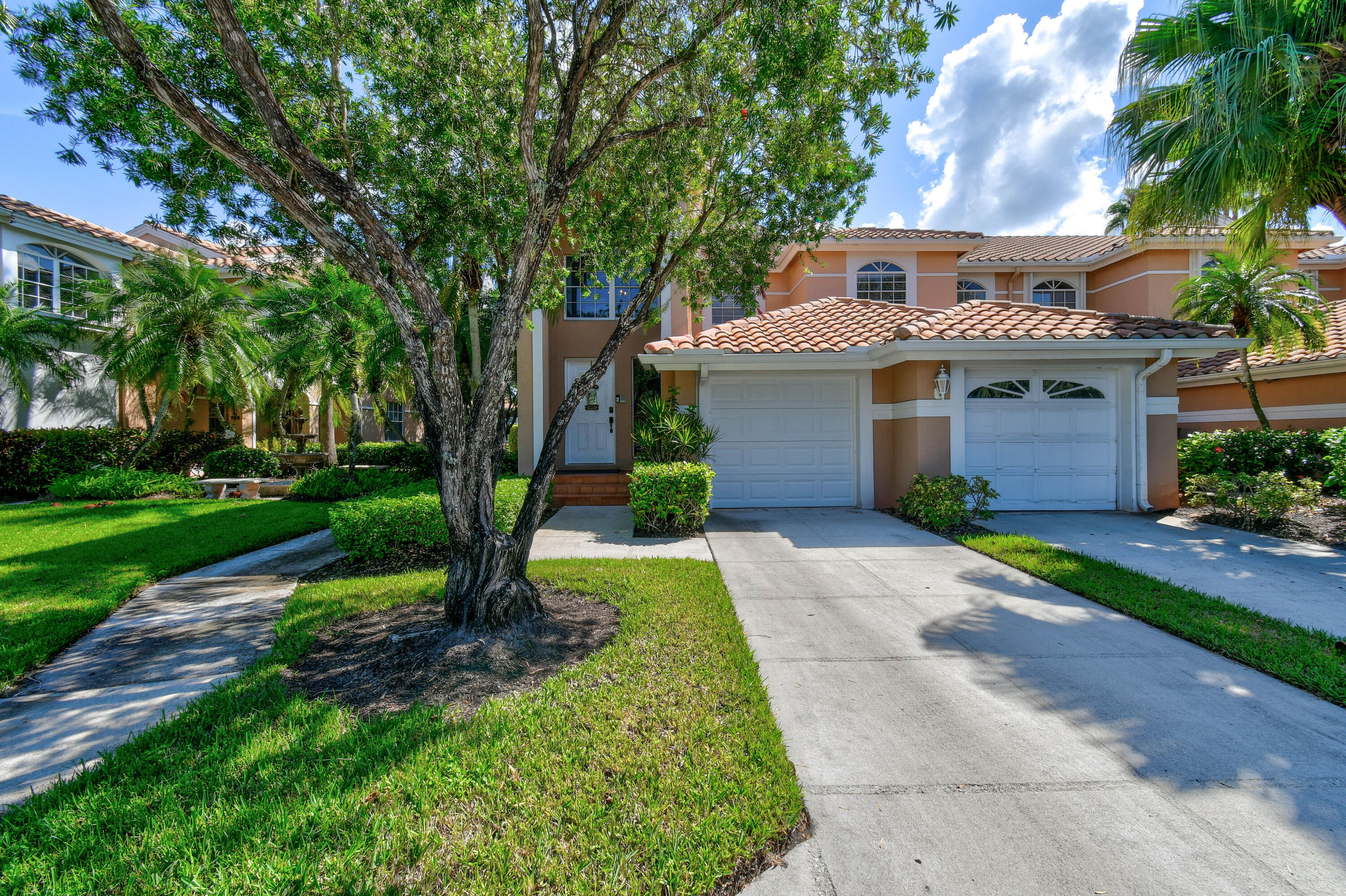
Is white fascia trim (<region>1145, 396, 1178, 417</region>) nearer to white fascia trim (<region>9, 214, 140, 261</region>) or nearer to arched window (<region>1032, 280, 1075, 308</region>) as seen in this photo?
arched window (<region>1032, 280, 1075, 308</region>)

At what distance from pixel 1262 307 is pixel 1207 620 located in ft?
38.3

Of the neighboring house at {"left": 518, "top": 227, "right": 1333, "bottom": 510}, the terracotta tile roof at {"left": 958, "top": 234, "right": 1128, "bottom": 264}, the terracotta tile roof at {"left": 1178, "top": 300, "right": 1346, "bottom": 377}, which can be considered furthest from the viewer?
the terracotta tile roof at {"left": 958, "top": 234, "right": 1128, "bottom": 264}

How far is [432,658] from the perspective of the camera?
13.0 ft

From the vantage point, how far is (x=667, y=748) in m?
2.90

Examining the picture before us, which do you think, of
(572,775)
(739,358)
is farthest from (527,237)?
(739,358)

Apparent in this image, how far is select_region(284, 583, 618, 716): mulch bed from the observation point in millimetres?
3551

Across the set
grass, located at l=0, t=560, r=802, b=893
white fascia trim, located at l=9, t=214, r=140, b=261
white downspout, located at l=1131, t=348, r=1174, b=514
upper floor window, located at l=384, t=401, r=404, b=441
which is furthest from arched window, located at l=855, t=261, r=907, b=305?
white fascia trim, located at l=9, t=214, r=140, b=261

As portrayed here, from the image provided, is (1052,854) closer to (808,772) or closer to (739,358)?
(808,772)

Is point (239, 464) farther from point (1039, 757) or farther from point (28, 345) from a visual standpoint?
point (1039, 757)

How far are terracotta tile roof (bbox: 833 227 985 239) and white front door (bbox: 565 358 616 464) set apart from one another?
27.1ft

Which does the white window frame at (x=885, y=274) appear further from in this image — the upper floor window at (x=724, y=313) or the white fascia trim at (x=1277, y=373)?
the white fascia trim at (x=1277, y=373)

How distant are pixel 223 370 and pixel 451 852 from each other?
15.6 meters

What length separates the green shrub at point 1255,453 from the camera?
30.8 ft

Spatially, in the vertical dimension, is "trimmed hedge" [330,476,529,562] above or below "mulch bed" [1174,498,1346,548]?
above
